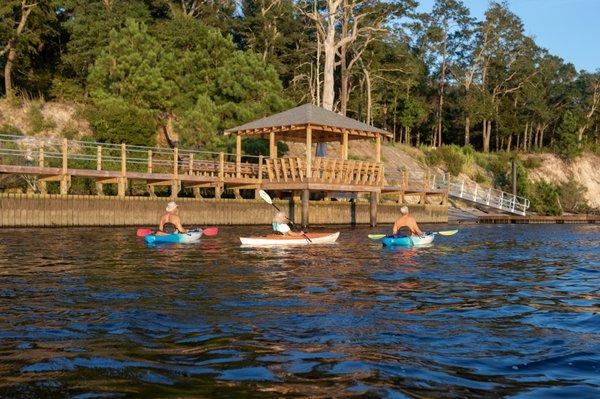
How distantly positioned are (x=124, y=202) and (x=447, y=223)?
20.0m

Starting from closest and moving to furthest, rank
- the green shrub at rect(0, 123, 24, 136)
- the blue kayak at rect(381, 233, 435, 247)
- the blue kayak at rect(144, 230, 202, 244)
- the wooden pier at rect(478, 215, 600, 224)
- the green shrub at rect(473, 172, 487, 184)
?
the blue kayak at rect(144, 230, 202, 244) → the blue kayak at rect(381, 233, 435, 247) → the green shrub at rect(0, 123, 24, 136) → the wooden pier at rect(478, 215, 600, 224) → the green shrub at rect(473, 172, 487, 184)

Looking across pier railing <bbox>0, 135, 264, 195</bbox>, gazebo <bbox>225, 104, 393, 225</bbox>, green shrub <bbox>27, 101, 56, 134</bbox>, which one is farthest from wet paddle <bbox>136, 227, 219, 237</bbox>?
green shrub <bbox>27, 101, 56, 134</bbox>

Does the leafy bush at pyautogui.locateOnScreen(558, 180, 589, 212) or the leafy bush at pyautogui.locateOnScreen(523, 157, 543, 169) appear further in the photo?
the leafy bush at pyautogui.locateOnScreen(523, 157, 543, 169)

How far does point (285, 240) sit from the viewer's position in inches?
714

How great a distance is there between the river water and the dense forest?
2177cm

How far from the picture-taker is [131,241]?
18609mm

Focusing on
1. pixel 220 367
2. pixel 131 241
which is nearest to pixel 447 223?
pixel 131 241

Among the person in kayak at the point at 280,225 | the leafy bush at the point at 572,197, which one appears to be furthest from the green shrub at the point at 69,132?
the leafy bush at the point at 572,197

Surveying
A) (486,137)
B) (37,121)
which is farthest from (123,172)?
(486,137)

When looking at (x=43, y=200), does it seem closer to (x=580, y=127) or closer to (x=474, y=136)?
(x=474, y=136)

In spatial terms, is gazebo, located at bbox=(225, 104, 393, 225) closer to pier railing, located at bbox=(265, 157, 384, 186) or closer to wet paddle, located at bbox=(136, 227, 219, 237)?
pier railing, located at bbox=(265, 157, 384, 186)

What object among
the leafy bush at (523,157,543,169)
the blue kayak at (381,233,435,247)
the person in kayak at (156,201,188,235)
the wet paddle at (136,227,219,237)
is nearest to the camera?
the blue kayak at (381,233,435,247)

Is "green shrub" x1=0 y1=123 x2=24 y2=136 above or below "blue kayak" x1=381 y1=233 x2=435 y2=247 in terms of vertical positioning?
above

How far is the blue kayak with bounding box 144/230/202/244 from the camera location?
18.0 meters
